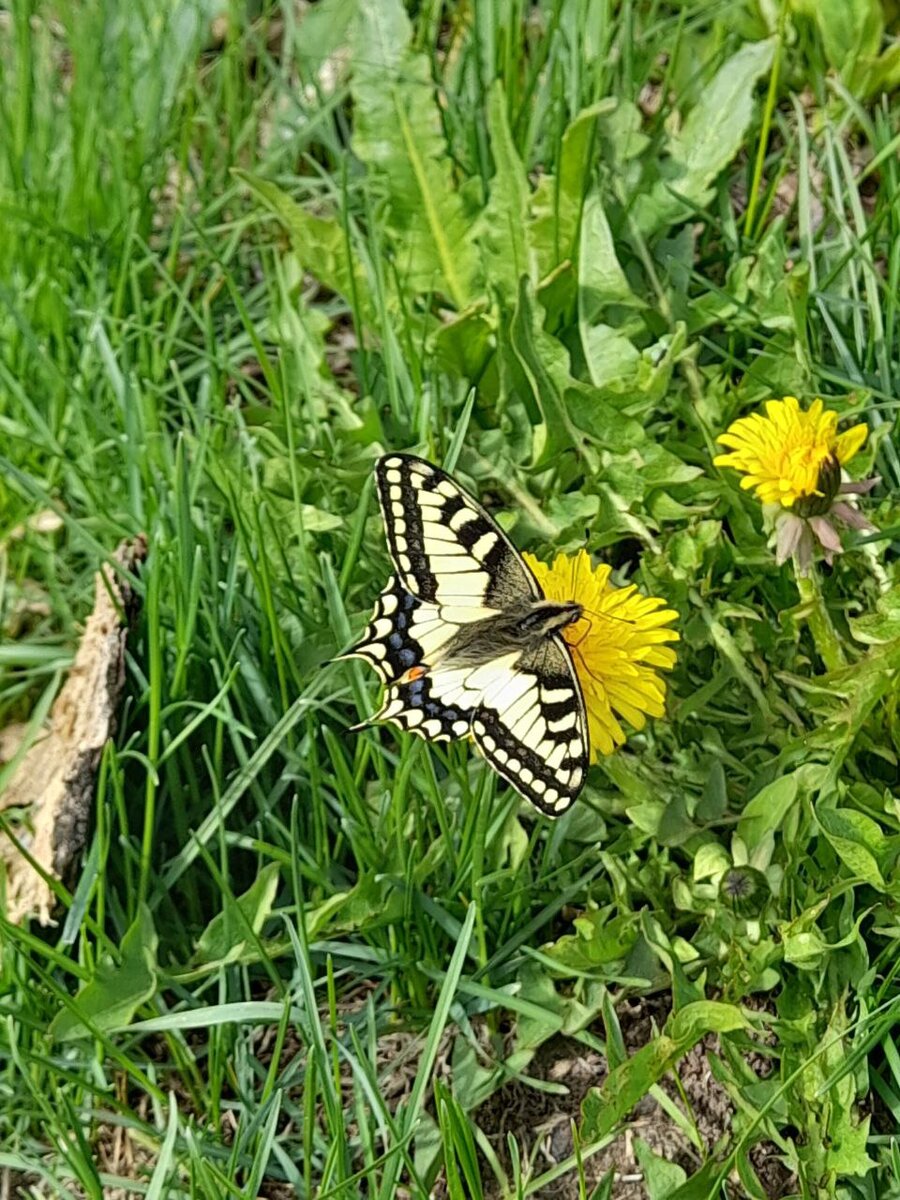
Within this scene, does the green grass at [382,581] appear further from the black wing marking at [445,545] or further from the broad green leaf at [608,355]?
the black wing marking at [445,545]

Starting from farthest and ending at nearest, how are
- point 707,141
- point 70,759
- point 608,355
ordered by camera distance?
point 707,141 → point 608,355 → point 70,759

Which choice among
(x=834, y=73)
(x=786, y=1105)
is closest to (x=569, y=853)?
(x=786, y=1105)

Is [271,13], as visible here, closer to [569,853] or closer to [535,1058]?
[569,853]

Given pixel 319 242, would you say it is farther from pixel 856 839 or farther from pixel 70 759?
pixel 856 839

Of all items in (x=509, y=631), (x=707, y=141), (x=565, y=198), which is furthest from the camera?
(x=707, y=141)

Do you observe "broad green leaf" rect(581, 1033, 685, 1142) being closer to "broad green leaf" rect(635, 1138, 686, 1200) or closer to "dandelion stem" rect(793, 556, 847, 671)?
"broad green leaf" rect(635, 1138, 686, 1200)

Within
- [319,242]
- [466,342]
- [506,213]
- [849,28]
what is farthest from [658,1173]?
[849,28]
